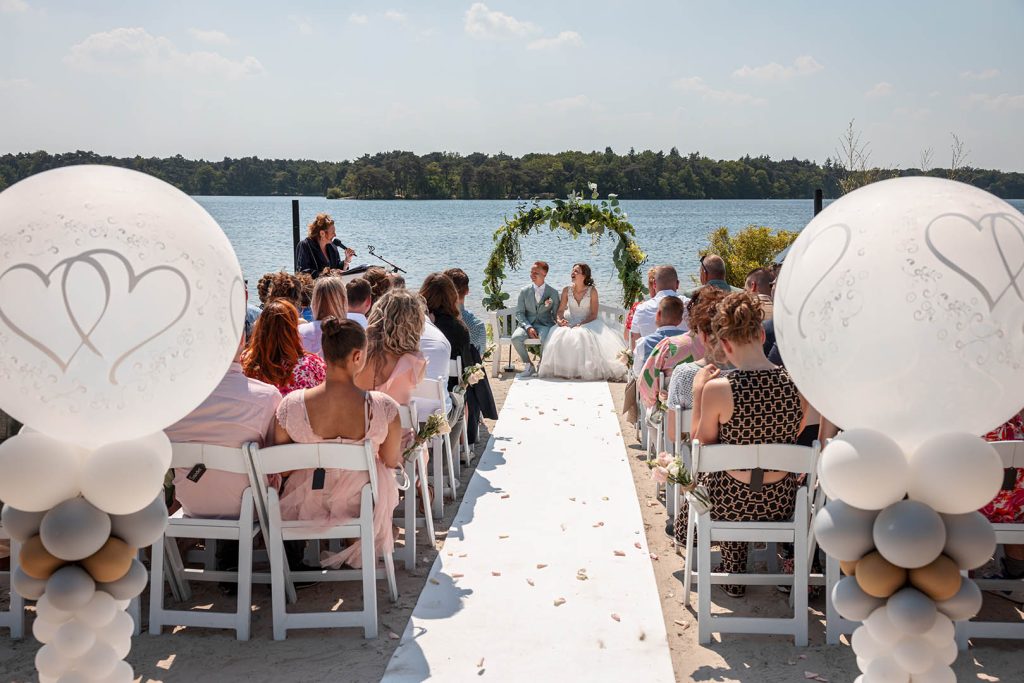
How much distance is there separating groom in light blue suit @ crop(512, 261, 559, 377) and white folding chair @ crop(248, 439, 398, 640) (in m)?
7.35

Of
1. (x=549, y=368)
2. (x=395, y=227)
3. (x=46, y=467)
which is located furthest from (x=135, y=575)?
(x=395, y=227)

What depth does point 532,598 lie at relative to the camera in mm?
5078

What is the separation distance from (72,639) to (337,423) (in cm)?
194

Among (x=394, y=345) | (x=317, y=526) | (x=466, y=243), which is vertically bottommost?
(x=466, y=243)

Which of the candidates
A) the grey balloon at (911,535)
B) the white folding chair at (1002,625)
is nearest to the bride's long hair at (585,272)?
the white folding chair at (1002,625)

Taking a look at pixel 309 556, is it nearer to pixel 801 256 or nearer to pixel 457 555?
pixel 457 555

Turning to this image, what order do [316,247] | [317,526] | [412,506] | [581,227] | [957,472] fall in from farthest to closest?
[581,227], [316,247], [412,506], [317,526], [957,472]

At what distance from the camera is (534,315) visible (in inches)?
477

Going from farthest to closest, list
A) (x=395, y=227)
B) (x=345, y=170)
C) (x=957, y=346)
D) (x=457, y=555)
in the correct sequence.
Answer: (x=345, y=170)
(x=395, y=227)
(x=457, y=555)
(x=957, y=346)

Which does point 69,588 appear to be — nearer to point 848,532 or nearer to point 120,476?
point 120,476

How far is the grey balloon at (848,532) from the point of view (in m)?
2.74

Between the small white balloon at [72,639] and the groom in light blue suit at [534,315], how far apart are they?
9152 millimetres

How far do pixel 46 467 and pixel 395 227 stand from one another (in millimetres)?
56726

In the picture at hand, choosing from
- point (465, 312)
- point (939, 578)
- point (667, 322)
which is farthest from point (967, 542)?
point (465, 312)
